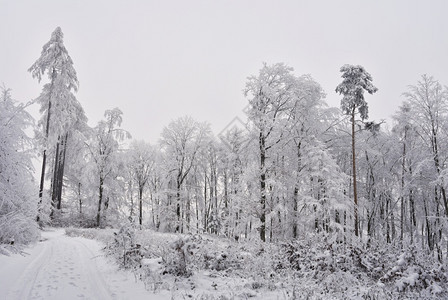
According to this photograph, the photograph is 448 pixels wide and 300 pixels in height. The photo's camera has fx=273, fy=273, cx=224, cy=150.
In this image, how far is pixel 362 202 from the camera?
1919 centimetres

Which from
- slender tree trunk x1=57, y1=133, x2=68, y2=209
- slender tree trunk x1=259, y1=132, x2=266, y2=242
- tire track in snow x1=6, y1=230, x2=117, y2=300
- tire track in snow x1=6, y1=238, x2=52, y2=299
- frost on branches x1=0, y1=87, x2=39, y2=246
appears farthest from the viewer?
slender tree trunk x1=57, y1=133, x2=68, y2=209

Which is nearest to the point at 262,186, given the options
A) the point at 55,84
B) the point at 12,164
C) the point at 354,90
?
the point at 354,90

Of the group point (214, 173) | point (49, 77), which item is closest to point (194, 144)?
point (214, 173)

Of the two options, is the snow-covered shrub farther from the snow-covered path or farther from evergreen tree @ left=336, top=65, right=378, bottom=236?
evergreen tree @ left=336, top=65, right=378, bottom=236

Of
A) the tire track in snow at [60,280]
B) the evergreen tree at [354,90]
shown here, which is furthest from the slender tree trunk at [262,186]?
the tire track in snow at [60,280]

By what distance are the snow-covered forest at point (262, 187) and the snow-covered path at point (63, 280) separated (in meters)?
0.50

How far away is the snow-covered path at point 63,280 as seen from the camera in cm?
545

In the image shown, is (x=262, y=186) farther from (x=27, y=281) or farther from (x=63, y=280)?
(x=27, y=281)

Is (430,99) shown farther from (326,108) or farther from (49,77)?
(49,77)

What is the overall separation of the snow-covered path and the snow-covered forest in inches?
19.7

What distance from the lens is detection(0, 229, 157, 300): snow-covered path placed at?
545 centimetres

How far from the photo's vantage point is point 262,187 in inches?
567

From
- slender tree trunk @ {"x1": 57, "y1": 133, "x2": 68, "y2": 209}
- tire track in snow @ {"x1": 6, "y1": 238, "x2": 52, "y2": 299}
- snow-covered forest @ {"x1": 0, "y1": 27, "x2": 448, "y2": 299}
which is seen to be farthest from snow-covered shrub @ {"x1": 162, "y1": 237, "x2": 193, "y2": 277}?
slender tree trunk @ {"x1": 57, "y1": 133, "x2": 68, "y2": 209}

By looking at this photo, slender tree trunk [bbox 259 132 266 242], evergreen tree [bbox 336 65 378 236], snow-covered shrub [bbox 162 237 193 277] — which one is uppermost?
evergreen tree [bbox 336 65 378 236]
